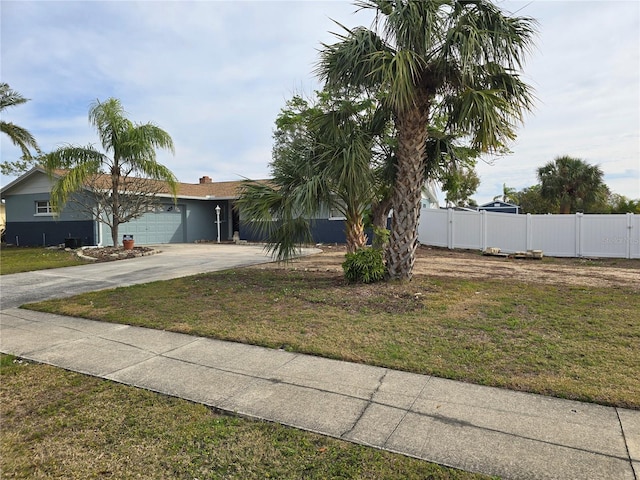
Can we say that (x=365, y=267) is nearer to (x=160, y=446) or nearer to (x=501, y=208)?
(x=160, y=446)

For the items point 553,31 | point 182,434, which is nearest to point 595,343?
point 182,434

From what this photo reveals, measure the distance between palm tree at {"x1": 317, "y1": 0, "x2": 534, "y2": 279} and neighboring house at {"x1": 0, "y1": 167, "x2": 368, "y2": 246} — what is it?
12321mm

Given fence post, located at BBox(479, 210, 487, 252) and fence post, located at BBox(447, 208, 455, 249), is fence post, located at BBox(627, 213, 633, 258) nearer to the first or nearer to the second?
fence post, located at BBox(479, 210, 487, 252)

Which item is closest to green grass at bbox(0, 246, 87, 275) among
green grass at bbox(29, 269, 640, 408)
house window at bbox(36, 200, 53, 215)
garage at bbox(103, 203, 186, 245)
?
garage at bbox(103, 203, 186, 245)

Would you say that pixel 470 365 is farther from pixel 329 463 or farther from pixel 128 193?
pixel 128 193

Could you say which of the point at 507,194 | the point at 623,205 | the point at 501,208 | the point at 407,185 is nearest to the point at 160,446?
the point at 407,185

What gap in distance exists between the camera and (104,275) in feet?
37.3

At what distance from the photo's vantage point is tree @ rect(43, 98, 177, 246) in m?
15.5

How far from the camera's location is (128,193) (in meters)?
17.1

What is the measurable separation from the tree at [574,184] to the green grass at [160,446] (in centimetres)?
2566

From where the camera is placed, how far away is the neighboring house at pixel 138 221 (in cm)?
1998

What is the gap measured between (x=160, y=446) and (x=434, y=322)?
4.02 m

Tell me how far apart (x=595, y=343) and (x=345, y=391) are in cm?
324

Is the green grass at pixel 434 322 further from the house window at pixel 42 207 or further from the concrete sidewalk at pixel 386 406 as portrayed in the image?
the house window at pixel 42 207
